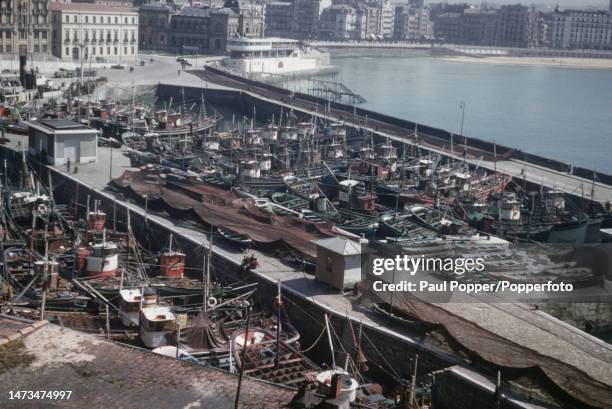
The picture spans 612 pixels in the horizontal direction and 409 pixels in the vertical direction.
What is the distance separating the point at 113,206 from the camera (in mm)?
16750

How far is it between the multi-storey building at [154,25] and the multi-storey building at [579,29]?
65.6 meters

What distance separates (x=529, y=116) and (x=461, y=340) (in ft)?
138

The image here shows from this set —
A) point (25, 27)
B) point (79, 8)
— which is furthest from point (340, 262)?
point (79, 8)

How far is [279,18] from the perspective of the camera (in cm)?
10725

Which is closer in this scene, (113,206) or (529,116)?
(113,206)

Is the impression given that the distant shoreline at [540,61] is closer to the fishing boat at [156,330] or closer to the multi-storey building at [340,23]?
the multi-storey building at [340,23]

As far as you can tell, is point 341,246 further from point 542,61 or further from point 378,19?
point 378,19

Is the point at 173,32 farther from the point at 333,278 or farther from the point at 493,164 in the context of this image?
the point at 333,278

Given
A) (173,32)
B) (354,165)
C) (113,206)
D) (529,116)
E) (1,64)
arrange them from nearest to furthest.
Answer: (113,206) → (354,165) → (1,64) → (529,116) → (173,32)

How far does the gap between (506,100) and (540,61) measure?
45.4m

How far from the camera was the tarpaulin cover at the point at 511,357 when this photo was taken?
27.8 ft

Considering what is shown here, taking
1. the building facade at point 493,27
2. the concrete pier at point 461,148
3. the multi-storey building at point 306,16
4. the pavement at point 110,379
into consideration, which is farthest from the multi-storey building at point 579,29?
the pavement at point 110,379

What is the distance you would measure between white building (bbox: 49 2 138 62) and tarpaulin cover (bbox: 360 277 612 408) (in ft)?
128

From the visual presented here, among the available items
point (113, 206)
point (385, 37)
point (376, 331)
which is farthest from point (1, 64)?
point (385, 37)
